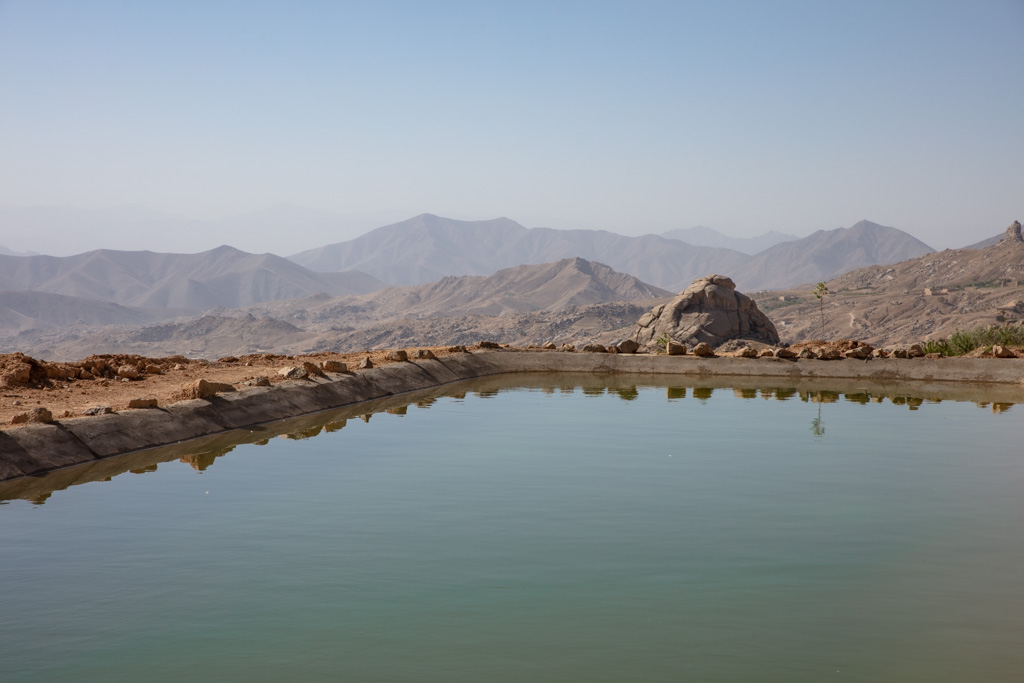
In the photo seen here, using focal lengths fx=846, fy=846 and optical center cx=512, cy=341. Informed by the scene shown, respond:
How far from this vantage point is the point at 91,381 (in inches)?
922

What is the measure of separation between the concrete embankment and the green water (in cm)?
169

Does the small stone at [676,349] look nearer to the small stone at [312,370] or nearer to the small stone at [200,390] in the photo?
the small stone at [312,370]

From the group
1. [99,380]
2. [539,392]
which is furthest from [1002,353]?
[99,380]

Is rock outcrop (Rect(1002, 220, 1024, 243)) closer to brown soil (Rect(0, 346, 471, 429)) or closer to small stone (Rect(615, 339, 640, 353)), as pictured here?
small stone (Rect(615, 339, 640, 353))

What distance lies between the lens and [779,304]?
5571 inches

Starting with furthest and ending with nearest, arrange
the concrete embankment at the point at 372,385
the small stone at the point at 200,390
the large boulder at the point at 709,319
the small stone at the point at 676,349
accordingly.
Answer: the large boulder at the point at 709,319 → the small stone at the point at 676,349 → the small stone at the point at 200,390 → the concrete embankment at the point at 372,385

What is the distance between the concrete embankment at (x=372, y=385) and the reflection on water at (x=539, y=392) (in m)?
0.34

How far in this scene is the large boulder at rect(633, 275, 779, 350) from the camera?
4738 cm

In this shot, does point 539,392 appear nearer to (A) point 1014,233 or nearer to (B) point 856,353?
(B) point 856,353

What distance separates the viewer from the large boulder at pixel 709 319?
47.4m

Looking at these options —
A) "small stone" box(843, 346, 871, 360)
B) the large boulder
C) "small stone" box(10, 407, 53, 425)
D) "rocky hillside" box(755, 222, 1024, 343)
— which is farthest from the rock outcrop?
"small stone" box(10, 407, 53, 425)

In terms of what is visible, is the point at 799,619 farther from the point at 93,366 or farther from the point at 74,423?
the point at 93,366

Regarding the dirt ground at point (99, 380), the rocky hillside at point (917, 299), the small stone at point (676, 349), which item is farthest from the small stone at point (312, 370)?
the rocky hillside at point (917, 299)

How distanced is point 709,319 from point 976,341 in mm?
14621
